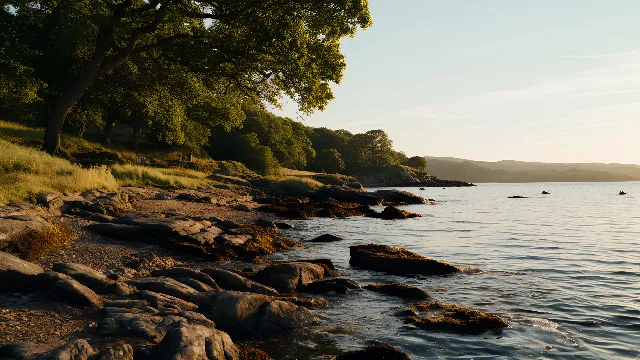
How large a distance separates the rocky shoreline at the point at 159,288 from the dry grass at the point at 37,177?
0.76 metres

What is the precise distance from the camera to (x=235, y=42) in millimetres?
20469

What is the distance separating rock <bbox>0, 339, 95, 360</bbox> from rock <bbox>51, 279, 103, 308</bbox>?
169cm

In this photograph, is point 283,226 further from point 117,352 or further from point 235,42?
point 117,352

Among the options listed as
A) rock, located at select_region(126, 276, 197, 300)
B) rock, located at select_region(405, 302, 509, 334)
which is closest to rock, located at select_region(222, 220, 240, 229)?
rock, located at select_region(126, 276, 197, 300)

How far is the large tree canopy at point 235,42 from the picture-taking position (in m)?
18.4

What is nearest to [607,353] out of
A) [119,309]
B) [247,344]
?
[247,344]

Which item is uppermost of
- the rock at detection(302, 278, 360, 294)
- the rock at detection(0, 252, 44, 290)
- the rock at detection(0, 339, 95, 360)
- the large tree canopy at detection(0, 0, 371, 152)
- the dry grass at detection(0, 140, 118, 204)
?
the large tree canopy at detection(0, 0, 371, 152)

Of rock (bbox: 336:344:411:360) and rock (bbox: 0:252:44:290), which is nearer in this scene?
rock (bbox: 336:344:411:360)

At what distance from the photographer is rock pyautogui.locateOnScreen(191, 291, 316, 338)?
7.14 meters

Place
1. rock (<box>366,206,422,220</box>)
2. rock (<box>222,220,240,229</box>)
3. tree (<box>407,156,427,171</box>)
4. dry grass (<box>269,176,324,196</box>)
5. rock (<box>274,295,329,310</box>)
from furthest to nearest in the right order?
tree (<box>407,156,427,171</box>) < dry grass (<box>269,176,324,196</box>) < rock (<box>366,206,422,220</box>) < rock (<box>222,220,240,229</box>) < rock (<box>274,295,329,310</box>)

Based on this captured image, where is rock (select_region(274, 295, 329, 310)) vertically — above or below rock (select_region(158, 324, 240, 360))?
below

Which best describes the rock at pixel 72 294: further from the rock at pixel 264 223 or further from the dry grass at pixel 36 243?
the rock at pixel 264 223

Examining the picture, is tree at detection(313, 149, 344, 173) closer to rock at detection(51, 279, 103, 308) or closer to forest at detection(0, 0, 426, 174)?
forest at detection(0, 0, 426, 174)

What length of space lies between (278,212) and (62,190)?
1540cm
